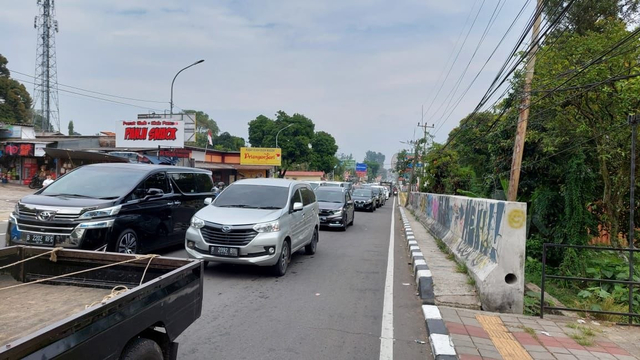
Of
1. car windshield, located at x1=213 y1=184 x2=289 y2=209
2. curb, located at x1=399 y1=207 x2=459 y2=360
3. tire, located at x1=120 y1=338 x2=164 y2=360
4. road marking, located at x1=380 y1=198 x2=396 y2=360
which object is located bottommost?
road marking, located at x1=380 y1=198 x2=396 y2=360

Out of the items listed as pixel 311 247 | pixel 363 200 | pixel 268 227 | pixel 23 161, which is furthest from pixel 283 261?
pixel 23 161

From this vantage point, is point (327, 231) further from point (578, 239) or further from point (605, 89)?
point (605, 89)

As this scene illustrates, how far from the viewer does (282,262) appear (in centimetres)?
759

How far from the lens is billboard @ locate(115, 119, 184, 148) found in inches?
1161

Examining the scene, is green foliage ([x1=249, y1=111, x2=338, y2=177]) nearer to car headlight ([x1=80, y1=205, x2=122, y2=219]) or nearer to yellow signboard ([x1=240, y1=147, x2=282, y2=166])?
yellow signboard ([x1=240, y1=147, x2=282, y2=166])

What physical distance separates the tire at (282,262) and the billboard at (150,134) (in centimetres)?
2370

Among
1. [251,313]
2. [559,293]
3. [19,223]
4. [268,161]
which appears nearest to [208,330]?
[251,313]

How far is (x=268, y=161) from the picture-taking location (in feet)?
159

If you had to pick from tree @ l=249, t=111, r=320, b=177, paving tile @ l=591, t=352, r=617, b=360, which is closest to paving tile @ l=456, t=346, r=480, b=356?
paving tile @ l=591, t=352, r=617, b=360

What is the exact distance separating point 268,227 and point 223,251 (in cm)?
84

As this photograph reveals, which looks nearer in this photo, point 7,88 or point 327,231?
point 327,231

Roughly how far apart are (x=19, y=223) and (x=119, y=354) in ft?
18.1

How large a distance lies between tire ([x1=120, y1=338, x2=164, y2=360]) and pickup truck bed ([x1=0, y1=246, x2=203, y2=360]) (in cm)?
2

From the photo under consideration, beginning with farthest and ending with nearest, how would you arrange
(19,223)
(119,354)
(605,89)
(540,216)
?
(540,216) < (605,89) < (19,223) < (119,354)
